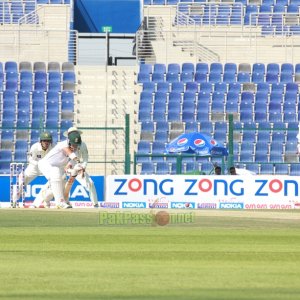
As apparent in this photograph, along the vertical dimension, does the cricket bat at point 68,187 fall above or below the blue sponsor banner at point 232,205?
above

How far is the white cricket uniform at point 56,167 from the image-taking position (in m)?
24.0

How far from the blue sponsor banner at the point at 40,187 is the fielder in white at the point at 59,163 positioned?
2.97 metres

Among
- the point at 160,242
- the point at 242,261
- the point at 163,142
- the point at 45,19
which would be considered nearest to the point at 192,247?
the point at 160,242

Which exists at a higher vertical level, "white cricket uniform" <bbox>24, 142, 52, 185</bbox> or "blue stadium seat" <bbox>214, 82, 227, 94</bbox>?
"blue stadium seat" <bbox>214, 82, 227, 94</bbox>

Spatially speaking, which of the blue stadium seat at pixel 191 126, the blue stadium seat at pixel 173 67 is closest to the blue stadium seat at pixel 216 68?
the blue stadium seat at pixel 173 67

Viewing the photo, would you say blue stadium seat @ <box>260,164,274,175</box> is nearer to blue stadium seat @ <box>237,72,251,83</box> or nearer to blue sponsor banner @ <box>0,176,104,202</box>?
blue sponsor banner @ <box>0,176,104,202</box>

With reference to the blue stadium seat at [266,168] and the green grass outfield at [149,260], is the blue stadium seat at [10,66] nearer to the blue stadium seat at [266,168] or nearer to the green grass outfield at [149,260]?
the blue stadium seat at [266,168]

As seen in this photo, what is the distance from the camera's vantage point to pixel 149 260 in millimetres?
12266

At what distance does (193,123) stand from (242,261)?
20645mm

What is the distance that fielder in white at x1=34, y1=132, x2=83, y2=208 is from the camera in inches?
943

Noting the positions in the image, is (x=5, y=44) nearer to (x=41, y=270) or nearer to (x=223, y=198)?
(x=223, y=198)

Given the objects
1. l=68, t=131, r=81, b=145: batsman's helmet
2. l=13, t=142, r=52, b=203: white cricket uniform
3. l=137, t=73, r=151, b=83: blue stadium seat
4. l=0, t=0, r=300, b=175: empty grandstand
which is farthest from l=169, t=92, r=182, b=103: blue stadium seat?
l=68, t=131, r=81, b=145: batsman's helmet

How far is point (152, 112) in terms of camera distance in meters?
33.4

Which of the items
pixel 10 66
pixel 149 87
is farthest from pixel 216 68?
pixel 10 66
